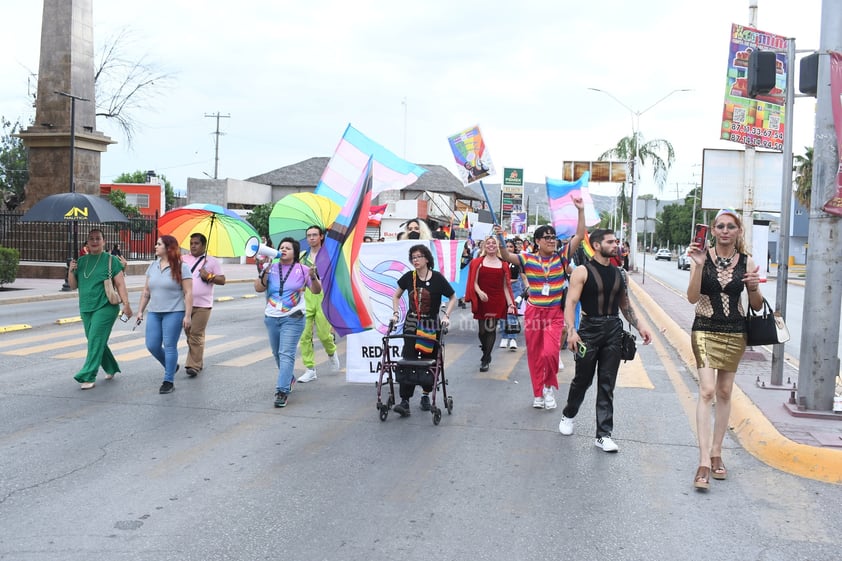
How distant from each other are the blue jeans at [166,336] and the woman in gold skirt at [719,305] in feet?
17.9

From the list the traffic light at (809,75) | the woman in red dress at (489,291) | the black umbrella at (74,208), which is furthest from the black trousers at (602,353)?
the black umbrella at (74,208)

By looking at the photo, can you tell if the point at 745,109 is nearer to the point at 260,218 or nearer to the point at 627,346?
the point at 627,346

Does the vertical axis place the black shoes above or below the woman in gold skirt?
below

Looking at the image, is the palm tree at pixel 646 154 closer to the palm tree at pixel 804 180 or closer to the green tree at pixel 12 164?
the palm tree at pixel 804 180

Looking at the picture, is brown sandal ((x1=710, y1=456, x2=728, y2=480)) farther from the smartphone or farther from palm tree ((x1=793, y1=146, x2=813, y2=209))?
palm tree ((x1=793, y1=146, x2=813, y2=209))

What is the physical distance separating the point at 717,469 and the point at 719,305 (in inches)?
46.4

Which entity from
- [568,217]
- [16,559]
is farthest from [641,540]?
[568,217]

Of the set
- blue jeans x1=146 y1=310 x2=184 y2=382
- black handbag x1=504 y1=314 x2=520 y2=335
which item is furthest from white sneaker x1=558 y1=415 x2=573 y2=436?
black handbag x1=504 y1=314 x2=520 y2=335

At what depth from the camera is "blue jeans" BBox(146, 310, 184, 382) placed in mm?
8586

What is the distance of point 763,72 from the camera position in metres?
7.87

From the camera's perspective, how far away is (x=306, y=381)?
9.44 meters

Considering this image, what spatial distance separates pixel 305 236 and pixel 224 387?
77.9 inches

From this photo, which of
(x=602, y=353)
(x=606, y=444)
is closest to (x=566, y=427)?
(x=606, y=444)

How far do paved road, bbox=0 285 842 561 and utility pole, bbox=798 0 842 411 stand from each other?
1.02m
